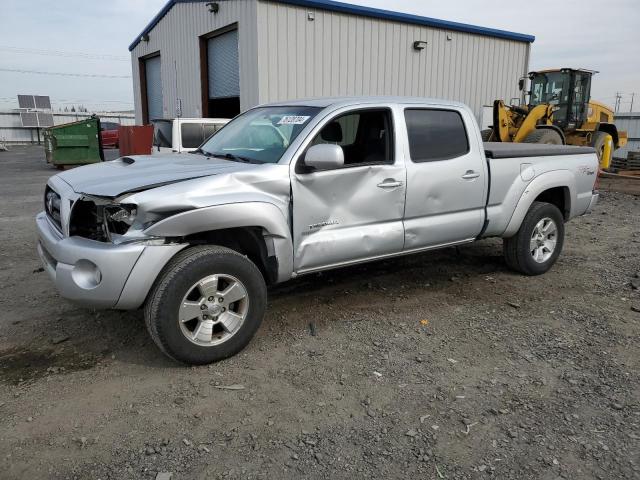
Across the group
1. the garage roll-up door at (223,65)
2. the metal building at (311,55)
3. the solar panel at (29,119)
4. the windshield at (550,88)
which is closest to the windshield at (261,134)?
the metal building at (311,55)

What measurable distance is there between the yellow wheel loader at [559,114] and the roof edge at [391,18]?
2.54m

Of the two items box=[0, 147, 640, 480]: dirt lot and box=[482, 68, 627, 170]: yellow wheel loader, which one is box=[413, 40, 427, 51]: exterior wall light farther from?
box=[0, 147, 640, 480]: dirt lot

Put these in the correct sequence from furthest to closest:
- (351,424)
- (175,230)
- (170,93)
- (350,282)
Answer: (170,93) → (350,282) → (175,230) → (351,424)

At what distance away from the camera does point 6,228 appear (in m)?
7.92

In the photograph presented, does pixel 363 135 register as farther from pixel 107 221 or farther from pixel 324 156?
pixel 107 221

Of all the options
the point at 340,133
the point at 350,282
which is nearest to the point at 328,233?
the point at 340,133

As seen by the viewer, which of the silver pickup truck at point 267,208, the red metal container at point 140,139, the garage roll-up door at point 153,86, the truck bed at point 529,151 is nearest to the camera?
the silver pickup truck at point 267,208

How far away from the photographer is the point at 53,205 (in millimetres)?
4000

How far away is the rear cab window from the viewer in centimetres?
456

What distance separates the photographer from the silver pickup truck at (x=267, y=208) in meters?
3.31

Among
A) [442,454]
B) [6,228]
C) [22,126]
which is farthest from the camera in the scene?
[22,126]

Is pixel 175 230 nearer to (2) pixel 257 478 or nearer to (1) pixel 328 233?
(1) pixel 328 233

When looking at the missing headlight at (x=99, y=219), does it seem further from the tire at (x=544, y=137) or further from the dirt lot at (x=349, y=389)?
the tire at (x=544, y=137)

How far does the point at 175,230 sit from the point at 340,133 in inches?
76.0
